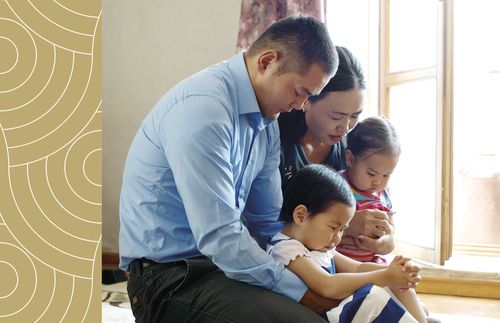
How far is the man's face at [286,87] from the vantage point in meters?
1.53

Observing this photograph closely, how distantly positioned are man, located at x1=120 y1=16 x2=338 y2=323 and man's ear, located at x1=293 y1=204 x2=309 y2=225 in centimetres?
14

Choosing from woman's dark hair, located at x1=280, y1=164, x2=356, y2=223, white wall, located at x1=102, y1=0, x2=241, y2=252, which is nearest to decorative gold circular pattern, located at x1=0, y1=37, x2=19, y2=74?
woman's dark hair, located at x1=280, y1=164, x2=356, y2=223

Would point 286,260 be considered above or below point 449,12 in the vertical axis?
below

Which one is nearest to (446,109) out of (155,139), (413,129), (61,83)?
(413,129)

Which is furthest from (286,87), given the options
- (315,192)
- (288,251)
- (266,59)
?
(288,251)

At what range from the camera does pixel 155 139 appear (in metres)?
1.52

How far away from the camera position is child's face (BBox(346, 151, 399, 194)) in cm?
195

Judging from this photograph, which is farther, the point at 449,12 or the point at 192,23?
the point at 192,23

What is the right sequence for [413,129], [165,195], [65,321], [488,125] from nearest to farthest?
1. [65,321]
2. [165,195]
3. [413,129]
4. [488,125]

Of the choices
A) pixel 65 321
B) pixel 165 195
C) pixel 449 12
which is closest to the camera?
pixel 65 321

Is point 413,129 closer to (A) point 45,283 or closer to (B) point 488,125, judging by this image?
(B) point 488,125

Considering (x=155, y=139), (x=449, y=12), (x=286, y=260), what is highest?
(x=449, y=12)

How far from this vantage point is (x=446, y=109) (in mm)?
3410

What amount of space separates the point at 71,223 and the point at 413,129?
3245mm
